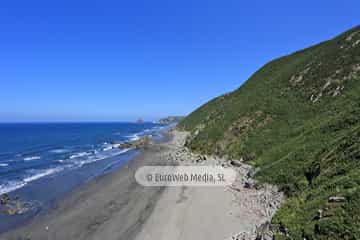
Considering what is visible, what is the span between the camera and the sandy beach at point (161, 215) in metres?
13.0

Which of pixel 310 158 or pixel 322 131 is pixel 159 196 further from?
pixel 322 131

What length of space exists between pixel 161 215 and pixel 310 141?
13.5 m

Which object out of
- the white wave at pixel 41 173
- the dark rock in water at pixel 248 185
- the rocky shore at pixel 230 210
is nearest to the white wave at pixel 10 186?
the white wave at pixel 41 173

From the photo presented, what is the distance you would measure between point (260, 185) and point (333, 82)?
21.6 metres

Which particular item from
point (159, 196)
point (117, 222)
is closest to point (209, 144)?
point (159, 196)

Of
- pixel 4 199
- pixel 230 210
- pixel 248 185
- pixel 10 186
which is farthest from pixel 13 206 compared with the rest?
pixel 248 185

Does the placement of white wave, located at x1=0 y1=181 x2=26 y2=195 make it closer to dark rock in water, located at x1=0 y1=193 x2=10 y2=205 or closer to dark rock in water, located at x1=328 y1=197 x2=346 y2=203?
dark rock in water, located at x1=0 y1=193 x2=10 y2=205

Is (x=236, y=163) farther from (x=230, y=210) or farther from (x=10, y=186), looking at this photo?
(x=10, y=186)

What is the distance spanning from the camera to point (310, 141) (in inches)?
741

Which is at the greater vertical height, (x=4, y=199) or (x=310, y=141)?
(x=310, y=141)

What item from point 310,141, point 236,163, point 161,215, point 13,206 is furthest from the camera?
point 236,163

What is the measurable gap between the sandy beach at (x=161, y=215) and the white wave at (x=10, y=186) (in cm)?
827

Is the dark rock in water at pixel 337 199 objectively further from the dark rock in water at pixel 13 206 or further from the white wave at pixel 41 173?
the white wave at pixel 41 173

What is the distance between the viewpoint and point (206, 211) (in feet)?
50.0
